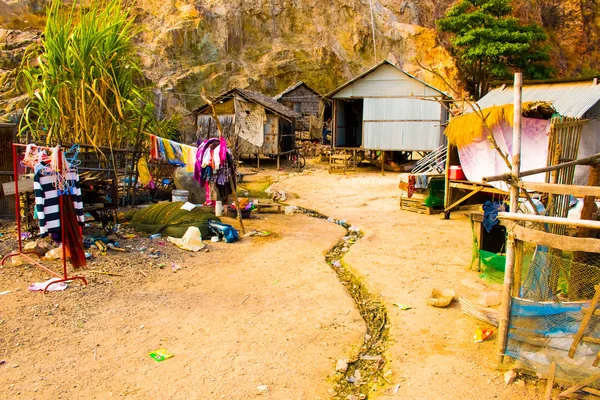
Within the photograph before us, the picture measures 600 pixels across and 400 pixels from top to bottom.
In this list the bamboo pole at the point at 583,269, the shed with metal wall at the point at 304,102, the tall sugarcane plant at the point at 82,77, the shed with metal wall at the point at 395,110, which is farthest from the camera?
the shed with metal wall at the point at 304,102

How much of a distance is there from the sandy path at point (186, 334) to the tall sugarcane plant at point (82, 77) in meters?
2.66

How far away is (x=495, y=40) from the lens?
2852 centimetres

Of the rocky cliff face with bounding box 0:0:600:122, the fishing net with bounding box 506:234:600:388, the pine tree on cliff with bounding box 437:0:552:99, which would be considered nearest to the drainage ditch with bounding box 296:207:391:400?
the fishing net with bounding box 506:234:600:388

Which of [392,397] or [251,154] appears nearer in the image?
[392,397]

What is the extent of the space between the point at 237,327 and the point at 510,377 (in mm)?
2576

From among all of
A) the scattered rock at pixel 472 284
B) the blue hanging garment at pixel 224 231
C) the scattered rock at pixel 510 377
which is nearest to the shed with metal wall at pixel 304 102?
the blue hanging garment at pixel 224 231

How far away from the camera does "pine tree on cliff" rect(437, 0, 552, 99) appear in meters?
28.0

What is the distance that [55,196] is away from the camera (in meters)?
6.36

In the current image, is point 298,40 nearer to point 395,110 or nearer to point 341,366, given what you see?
point 395,110

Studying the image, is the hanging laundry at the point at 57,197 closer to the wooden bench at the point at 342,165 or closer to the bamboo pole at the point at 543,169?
the bamboo pole at the point at 543,169

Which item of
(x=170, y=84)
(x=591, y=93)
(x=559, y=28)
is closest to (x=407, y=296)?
(x=591, y=93)

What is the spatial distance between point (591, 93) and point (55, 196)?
28.2 ft

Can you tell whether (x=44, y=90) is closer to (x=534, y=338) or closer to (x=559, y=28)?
(x=534, y=338)

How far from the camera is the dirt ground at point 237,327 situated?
400 cm
